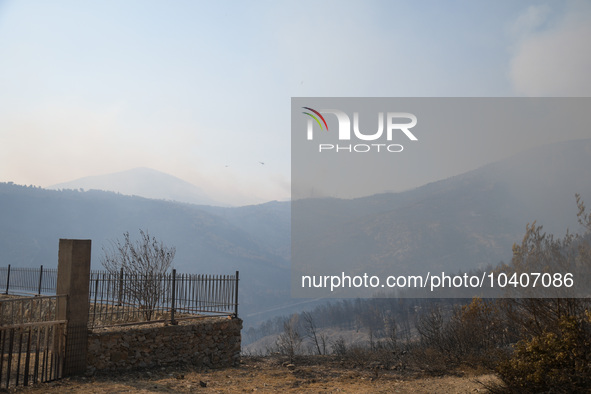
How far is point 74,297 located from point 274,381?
5.07 meters

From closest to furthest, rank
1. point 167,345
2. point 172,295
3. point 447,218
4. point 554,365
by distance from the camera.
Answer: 1. point 554,365
2. point 167,345
3. point 172,295
4. point 447,218

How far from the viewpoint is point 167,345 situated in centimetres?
1261

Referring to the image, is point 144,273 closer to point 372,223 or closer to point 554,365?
point 554,365

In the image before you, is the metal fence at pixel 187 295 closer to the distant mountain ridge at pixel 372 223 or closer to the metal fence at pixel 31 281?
the metal fence at pixel 31 281

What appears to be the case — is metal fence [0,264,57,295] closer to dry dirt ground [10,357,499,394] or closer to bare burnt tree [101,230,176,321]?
bare burnt tree [101,230,176,321]

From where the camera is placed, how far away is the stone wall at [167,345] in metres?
11.2

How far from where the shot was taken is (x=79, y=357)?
1059 centimetres

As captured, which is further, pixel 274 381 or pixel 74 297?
pixel 274 381

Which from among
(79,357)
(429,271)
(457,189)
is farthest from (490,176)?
(79,357)

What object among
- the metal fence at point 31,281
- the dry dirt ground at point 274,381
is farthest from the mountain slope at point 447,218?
the metal fence at point 31,281

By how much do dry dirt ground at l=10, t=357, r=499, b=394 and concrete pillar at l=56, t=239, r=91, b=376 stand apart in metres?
0.48

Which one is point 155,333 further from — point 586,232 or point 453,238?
point 453,238

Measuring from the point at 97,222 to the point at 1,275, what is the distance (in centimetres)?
14997

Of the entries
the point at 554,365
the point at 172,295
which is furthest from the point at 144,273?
the point at 554,365
